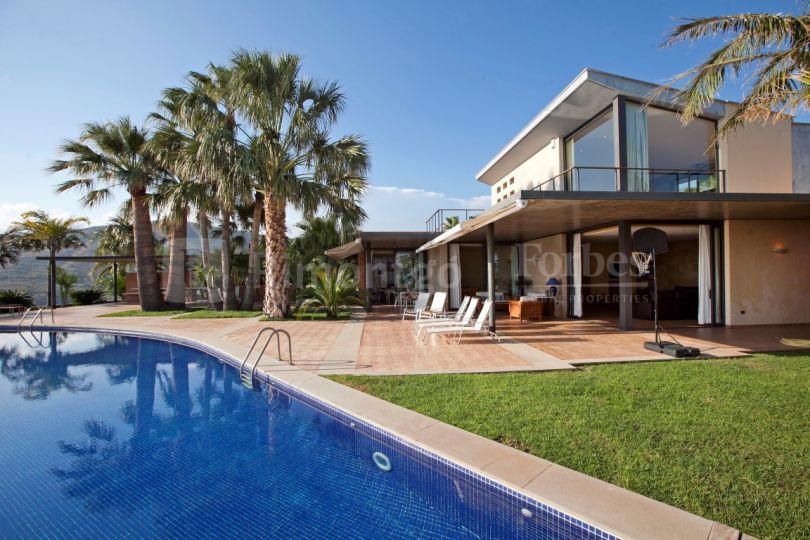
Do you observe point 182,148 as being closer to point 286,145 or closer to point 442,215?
point 286,145

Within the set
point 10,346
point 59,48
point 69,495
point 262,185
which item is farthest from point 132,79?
point 69,495

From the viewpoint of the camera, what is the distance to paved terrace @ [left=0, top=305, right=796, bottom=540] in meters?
2.68

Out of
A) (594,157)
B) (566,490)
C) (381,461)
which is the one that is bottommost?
(381,461)

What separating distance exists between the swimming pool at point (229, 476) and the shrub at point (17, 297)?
19.1m

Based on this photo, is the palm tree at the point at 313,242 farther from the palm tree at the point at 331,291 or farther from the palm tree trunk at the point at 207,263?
the palm tree at the point at 331,291

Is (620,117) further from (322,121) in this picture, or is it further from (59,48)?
(59,48)

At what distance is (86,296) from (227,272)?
1468cm

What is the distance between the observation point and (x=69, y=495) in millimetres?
3787

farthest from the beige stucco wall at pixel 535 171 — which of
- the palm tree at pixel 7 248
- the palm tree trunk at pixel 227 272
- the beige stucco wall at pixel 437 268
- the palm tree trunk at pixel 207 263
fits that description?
the palm tree at pixel 7 248

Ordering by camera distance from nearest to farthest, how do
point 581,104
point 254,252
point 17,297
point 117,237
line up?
point 581,104, point 254,252, point 17,297, point 117,237

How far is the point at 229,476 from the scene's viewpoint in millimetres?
4031

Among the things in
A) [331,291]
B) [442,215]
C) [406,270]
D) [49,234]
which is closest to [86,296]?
[49,234]

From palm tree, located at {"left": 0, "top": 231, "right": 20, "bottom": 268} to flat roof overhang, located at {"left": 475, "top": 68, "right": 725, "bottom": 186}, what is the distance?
28.9 meters

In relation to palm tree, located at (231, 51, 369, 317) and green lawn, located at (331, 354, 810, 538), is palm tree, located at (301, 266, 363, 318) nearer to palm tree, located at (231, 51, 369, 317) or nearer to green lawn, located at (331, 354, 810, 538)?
palm tree, located at (231, 51, 369, 317)
